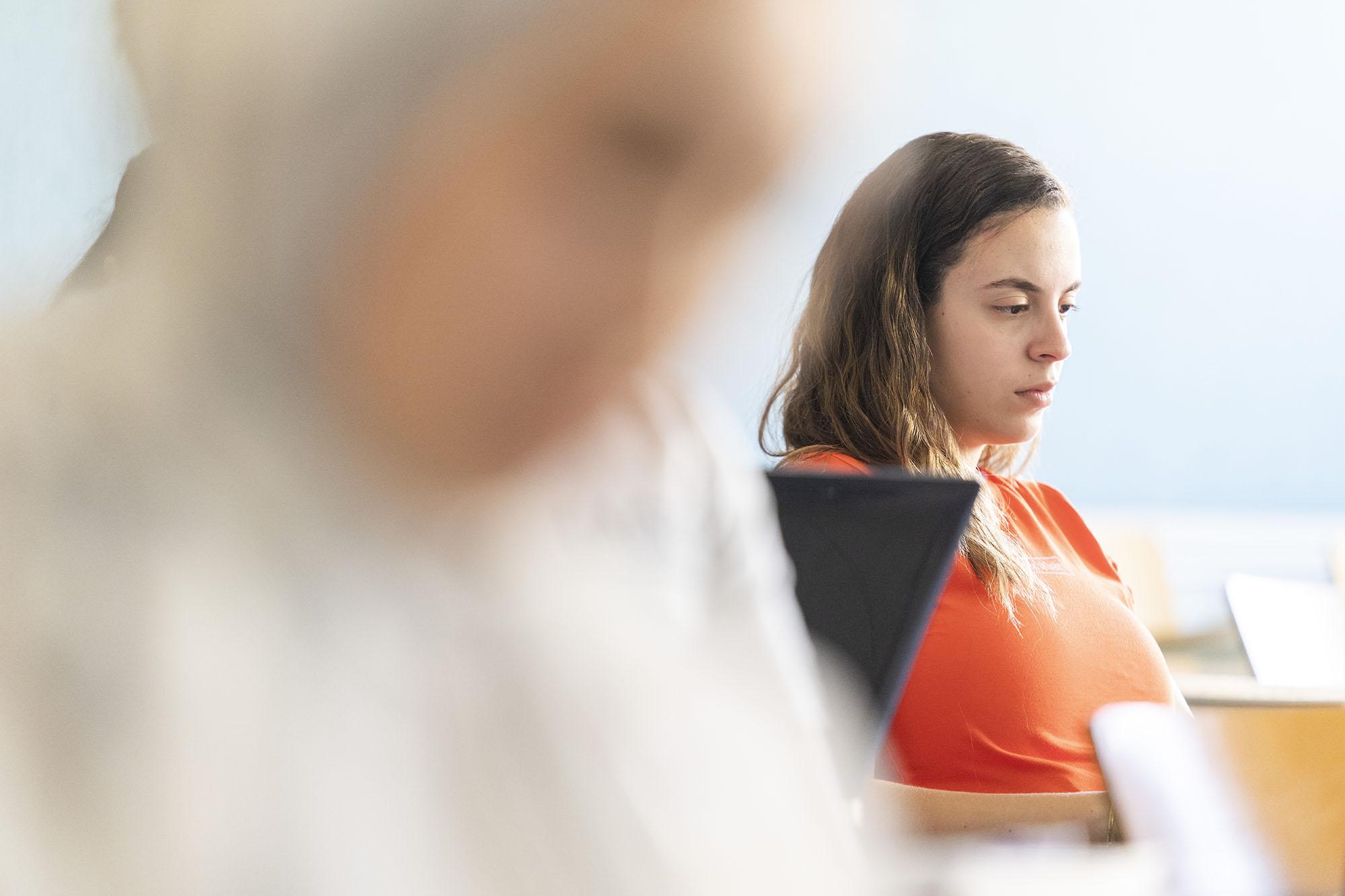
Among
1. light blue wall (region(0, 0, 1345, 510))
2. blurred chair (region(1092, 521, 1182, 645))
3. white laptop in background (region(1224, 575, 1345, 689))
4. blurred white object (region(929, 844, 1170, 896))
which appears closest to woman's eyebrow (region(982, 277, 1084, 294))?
blurred white object (region(929, 844, 1170, 896))

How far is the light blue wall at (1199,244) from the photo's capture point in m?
2.96

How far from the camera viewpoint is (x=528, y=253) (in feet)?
0.62

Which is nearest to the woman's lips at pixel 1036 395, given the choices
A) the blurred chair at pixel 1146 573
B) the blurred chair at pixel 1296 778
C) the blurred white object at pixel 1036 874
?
the blurred chair at pixel 1296 778

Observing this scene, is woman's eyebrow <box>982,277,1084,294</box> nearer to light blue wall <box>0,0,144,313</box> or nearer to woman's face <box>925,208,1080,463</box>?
woman's face <box>925,208,1080,463</box>

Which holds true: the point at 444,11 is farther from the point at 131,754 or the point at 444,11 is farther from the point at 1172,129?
the point at 1172,129

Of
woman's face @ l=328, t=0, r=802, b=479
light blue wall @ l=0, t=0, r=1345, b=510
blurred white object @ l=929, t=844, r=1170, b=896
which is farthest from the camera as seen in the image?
light blue wall @ l=0, t=0, r=1345, b=510

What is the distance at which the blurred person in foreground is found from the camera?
7.4 inches

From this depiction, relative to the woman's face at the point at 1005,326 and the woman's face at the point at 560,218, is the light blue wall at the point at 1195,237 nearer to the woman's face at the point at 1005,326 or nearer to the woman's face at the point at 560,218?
the woman's face at the point at 1005,326

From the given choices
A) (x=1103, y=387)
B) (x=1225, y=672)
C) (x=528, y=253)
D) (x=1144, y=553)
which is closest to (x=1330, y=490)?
(x=1103, y=387)

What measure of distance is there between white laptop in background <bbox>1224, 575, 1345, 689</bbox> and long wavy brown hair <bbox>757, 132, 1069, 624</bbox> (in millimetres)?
1072

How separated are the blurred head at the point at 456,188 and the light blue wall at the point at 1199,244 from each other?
2819mm

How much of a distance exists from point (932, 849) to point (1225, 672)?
1769 millimetres

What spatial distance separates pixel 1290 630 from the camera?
6.46 ft

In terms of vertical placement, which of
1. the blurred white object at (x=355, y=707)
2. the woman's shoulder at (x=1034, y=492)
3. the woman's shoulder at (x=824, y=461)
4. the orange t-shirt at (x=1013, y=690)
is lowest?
the orange t-shirt at (x=1013, y=690)
